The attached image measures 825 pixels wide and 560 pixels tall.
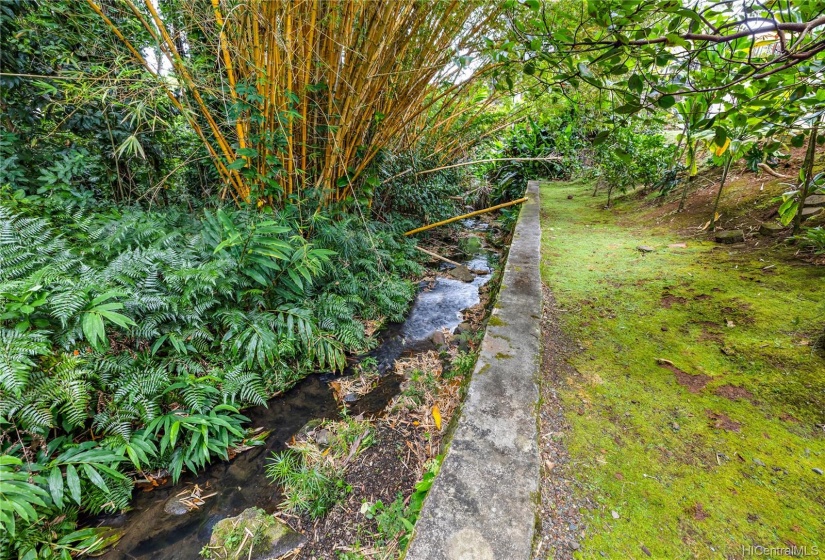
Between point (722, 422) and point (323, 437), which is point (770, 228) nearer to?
point (722, 422)

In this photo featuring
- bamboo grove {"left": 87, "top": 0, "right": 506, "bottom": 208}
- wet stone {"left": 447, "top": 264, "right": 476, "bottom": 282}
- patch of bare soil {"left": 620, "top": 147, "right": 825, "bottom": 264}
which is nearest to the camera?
bamboo grove {"left": 87, "top": 0, "right": 506, "bottom": 208}

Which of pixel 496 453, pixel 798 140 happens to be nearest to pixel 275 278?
pixel 496 453

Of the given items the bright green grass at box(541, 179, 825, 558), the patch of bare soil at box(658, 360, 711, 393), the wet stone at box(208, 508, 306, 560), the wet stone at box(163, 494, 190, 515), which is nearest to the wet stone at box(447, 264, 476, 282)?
the bright green grass at box(541, 179, 825, 558)

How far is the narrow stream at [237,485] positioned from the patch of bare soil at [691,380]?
1.63 meters

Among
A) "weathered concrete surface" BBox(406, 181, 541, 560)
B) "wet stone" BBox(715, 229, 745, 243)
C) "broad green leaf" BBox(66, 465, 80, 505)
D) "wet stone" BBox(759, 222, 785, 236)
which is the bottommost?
"broad green leaf" BBox(66, 465, 80, 505)

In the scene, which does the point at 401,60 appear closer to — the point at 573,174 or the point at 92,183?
the point at 92,183

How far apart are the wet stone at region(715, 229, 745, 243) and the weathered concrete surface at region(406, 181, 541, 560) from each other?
228cm

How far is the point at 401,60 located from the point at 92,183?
2.97 meters

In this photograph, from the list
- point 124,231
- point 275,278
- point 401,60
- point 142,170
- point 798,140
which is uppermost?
point 401,60

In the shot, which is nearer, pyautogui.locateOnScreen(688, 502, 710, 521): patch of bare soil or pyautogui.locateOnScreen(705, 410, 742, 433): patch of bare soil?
pyautogui.locateOnScreen(688, 502, 710, 521): patch of bare soil

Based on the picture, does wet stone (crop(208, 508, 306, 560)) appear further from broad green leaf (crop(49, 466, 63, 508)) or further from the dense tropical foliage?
broad green leaf (crop(49, 466, 63, 508))

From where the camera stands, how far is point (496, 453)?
1.15m

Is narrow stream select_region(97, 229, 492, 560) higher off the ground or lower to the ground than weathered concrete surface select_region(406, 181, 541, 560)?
lower

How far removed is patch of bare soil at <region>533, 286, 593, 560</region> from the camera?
3.07 ft
